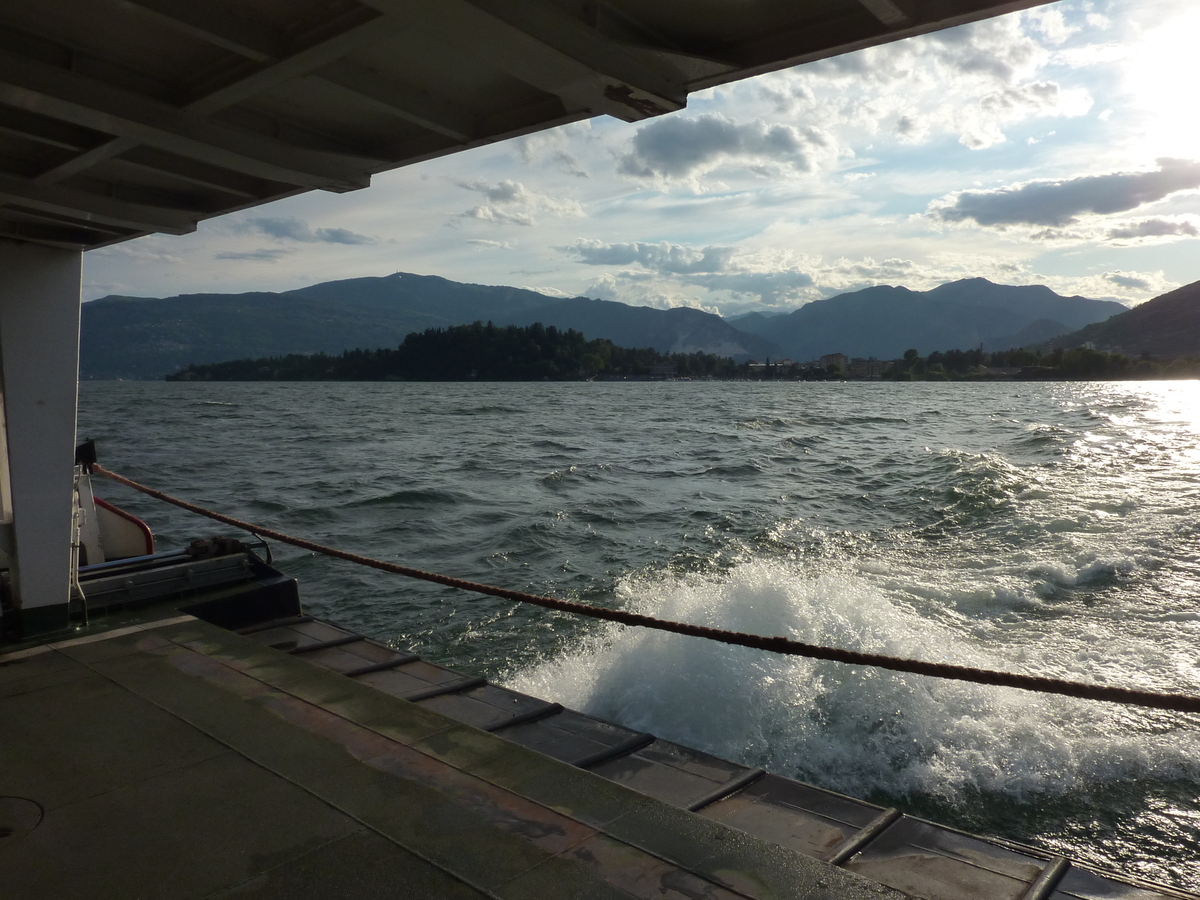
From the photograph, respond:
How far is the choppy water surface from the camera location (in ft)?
20.8

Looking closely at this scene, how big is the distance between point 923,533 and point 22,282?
14.8 m

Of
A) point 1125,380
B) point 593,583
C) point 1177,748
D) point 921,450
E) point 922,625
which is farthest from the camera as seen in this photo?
point 1125,380

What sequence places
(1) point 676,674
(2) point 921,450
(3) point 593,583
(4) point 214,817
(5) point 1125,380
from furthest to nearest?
(5) point 1125,380 → (2) point 921,450 → (3) point 593,583 → (1) point 676,674 → (4) point 214,817

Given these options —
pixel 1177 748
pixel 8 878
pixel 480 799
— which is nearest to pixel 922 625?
pixel 1177 748

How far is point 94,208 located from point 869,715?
740 centimetres

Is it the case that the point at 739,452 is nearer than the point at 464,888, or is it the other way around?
the point at 464,888

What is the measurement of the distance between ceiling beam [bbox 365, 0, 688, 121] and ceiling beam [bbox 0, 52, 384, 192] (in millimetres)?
1361

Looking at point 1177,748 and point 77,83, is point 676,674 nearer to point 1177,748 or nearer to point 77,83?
point 1177,748

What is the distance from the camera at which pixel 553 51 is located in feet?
9.71

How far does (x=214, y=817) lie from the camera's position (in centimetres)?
321

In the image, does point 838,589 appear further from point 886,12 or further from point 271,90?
point 271,90

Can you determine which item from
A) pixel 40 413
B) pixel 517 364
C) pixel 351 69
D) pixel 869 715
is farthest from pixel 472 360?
pixel 351 69

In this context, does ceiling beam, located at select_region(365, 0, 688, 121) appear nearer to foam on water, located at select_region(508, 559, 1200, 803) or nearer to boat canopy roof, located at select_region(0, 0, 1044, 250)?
boat canopy roof, located at select_region(0, 0, 1044, 250)

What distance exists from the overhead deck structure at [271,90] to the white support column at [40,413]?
14 mm
